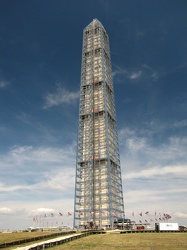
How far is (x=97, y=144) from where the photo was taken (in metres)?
133

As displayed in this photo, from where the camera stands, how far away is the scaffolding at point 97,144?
4651 inches

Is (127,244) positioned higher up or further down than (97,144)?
further down

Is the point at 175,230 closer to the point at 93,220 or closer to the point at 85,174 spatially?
the point at 93,220

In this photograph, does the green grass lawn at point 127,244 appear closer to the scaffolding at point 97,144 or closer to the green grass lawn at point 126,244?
the green grass lawn at point 126,244

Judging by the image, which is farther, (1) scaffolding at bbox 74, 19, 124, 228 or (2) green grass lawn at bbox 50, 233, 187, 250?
(1) scaffolding at bbox 74, 19, 124, 228

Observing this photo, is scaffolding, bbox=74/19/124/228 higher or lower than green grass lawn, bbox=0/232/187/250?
higher

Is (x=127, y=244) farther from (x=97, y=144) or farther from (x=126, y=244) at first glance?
(x=97, y=144)

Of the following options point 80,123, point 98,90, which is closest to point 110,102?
point 98,90

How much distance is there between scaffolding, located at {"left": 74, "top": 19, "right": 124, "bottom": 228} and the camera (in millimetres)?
118125

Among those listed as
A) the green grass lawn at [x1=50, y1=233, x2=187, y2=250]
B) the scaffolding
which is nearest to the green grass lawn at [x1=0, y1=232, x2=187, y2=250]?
the green grass lawn at [x1=50, y1=233, x2=187, y2=250]

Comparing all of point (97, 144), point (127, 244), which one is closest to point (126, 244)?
point (127, 244)

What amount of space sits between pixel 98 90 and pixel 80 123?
2342 cm

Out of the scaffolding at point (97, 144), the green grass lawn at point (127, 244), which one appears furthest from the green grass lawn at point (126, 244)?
the scaffolding at point (97, 144)

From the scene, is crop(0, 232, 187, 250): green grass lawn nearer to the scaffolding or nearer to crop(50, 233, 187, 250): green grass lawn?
crop(50, 233, 187, 250): green grass lawn
